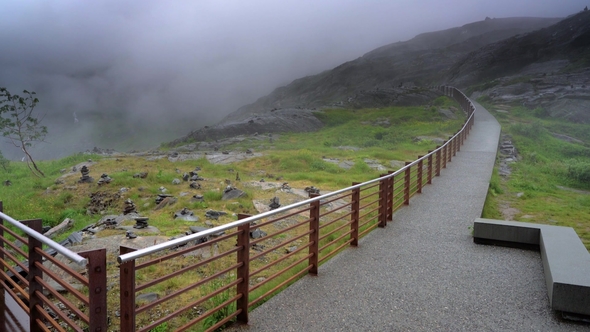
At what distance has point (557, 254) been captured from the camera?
566cm

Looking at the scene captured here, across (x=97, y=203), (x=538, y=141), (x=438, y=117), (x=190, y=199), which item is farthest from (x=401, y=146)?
(x=97, y=203)

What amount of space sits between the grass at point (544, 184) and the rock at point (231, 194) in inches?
306

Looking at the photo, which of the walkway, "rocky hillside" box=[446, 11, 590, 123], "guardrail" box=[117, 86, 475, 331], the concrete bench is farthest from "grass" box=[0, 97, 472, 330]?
"rocky hillside" box=[446, 11, 590, 123]

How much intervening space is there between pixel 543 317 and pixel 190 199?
1121 centimetres

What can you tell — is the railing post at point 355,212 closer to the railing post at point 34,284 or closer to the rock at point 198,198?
the railing post at point 34,284

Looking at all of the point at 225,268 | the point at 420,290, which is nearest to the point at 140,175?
the point at 225,268

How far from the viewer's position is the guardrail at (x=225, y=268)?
314 centimetres

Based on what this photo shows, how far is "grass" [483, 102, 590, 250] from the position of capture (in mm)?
10453

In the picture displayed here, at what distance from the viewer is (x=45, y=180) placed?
1891 cm

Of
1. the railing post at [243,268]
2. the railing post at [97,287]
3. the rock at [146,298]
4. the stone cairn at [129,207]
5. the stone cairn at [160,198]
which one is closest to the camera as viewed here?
the railing post at [97,287]

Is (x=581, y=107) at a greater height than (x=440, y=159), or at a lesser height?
greater

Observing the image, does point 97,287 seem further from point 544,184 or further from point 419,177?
point 544,184

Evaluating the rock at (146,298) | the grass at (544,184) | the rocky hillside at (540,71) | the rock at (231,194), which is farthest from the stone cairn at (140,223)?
the rocky hillside at (540,71)

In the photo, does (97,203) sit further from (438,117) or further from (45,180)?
(438,117)
